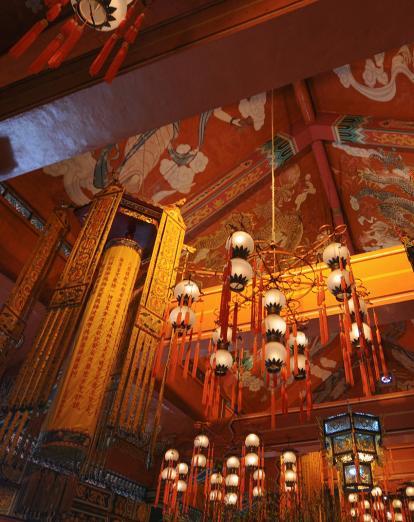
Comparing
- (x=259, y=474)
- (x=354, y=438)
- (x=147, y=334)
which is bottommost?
(x=147, y=334)

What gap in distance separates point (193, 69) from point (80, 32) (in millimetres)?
1265

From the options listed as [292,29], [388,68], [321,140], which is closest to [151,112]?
[292,29]

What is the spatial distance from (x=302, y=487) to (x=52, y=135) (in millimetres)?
7091

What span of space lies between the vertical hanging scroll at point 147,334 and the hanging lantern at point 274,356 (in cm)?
87

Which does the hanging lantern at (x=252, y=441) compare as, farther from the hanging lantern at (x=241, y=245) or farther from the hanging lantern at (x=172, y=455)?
the hanging lantern at (x=241, y=245)

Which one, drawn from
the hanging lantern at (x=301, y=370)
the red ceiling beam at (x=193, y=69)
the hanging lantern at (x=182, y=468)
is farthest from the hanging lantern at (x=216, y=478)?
the red ceiling beam at (x=193, y=69)

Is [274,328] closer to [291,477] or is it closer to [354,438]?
[354,438]

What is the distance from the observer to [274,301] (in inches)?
143

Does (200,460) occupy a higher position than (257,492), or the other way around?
(200,460)

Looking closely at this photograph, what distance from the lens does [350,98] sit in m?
5.05

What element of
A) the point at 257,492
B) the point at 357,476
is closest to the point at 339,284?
the point at 357,476

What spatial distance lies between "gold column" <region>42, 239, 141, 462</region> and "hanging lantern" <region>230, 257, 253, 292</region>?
873 mm

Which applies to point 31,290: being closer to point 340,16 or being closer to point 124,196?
point 124,196

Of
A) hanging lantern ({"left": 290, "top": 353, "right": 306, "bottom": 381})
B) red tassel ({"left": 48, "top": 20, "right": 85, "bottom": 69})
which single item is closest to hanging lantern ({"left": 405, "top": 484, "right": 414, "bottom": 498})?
hanging lantern ({"left": 290, "top": 353, "right": 306, "bottom": 381})
